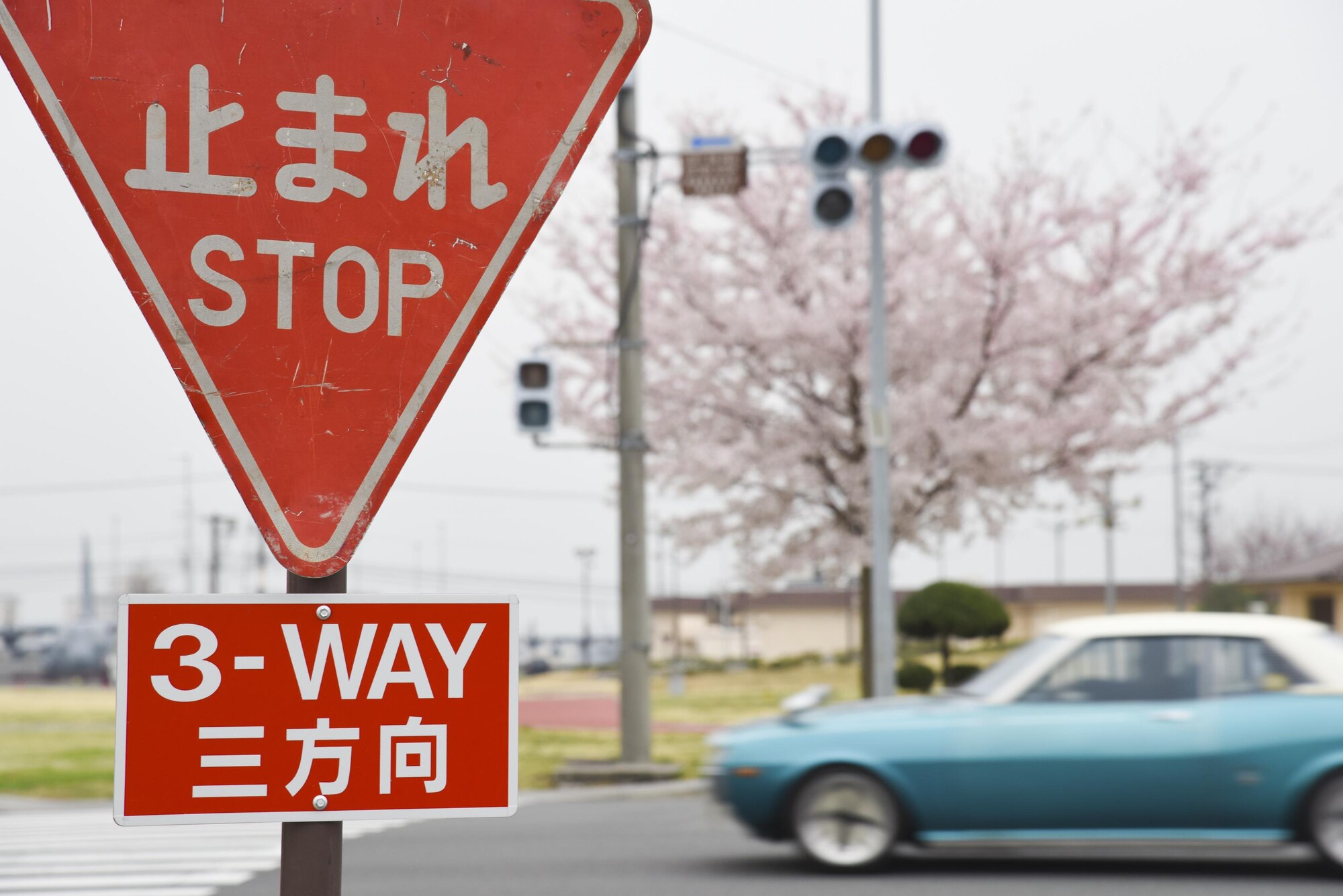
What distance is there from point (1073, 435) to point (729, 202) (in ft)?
18.9

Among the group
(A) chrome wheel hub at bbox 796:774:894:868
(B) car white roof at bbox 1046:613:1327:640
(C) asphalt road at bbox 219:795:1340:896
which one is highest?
(B) car white roof at bbox 1046:613:1327:640

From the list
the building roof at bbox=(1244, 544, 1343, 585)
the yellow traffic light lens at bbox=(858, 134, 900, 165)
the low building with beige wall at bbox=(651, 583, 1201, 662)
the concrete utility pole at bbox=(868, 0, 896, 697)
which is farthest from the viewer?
the low building with beige wall at bbox=(651, 583, 1201, 662)

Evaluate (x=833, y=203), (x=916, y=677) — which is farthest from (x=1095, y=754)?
(x=916, y=677)

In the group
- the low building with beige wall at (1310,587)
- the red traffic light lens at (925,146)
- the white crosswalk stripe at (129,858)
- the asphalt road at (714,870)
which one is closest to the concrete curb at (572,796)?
the white crosswalk stripe at (129,858)

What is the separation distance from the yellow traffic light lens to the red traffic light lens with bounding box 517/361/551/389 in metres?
3.50

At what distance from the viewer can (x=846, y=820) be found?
791cm

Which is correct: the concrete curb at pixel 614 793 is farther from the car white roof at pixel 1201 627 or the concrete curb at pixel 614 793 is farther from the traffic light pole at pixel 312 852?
the traffic light pole at pixel 312 852

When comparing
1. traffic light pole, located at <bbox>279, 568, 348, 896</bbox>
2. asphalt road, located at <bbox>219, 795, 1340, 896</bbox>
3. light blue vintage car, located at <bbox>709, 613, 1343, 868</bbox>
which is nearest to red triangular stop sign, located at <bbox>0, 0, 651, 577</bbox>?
traffic light pole, located at <bbox>279, 568, 348, 896</bbox>

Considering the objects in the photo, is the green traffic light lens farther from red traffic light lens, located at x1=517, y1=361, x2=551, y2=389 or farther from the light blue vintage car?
the light blue vintage car

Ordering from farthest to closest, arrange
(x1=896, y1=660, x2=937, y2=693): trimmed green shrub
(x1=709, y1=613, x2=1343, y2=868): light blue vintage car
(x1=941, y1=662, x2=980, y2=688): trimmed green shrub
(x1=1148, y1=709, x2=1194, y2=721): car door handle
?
(x1=896, y1=660, x2=937, y2=693): trimmed green shrub → (x1=941, y1=662, x2=980, y2=688): trimmed green shrub → (x1=1148, y1=709, x2=1194, y2=721): car door handle → (x1=709, y1=613, x2=1343, y2=868): light blue vintage car

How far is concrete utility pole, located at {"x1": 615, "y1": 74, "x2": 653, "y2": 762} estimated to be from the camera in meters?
13.9

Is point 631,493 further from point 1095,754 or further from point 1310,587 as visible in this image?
point 1310,587

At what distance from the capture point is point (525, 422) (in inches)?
500

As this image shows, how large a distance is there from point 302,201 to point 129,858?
8.26 m
